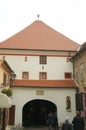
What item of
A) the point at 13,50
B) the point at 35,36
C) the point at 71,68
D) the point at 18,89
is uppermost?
the point at 35,36

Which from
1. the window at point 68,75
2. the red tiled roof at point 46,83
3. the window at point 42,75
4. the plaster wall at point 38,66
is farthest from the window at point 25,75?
the window at point 68,75

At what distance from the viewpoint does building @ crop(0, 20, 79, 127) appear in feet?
102

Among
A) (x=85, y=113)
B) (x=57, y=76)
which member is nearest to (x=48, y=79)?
(x=57, y=76)

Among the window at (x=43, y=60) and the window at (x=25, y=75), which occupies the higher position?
the window at (x=43, y=60)

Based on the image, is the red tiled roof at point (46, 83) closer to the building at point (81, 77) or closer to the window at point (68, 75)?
the window at point (68, 75)

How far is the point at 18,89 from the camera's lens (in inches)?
1220

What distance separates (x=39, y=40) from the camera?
35.3 meters

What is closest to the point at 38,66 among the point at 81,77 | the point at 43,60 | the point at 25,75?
the point at 43,60

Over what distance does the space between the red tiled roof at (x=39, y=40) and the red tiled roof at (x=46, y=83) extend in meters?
4.06

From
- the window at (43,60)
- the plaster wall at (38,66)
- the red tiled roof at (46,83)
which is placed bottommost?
the red tiled roof at (46,83)

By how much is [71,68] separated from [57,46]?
3.31 metres

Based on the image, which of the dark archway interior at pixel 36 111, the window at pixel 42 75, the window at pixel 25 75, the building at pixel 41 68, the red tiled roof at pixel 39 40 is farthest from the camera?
the dark archway interior at pixel 36 111

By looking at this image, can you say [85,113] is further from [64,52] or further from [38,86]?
[64,52]

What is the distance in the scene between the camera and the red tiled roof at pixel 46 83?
31359mm
